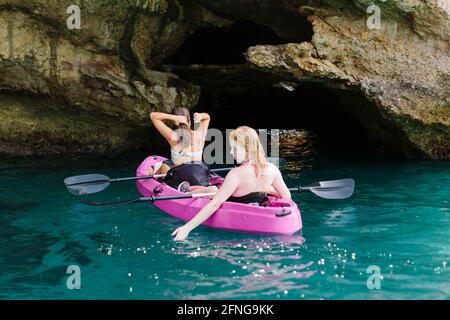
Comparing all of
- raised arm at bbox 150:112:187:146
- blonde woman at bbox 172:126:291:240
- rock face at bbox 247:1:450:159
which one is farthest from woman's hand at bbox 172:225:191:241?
rock face at bbox 247:1:450:159

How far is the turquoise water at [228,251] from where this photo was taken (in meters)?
4.95

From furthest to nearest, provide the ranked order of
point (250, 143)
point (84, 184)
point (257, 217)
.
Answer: point (84, 184) < point (257, 217) < point (250, 143)

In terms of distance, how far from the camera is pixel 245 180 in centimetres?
653

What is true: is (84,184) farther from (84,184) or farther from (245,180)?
(245,180)

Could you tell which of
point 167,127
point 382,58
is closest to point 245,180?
point 167,127

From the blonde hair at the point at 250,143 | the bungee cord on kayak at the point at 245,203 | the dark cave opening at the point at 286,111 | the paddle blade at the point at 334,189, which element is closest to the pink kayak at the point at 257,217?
the bungee cord on kayak at the point at 245,203

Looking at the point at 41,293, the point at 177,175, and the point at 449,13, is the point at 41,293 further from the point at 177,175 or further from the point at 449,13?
the point at 449,13

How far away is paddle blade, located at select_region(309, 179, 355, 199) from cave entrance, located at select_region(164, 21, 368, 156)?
188 inches

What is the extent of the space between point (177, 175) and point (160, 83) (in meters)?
Result: 3.99

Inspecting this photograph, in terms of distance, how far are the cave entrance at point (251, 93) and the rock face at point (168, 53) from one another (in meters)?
1.09

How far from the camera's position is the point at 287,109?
20.0m

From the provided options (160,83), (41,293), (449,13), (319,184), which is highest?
(449,13)

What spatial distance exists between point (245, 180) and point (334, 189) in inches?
66.1

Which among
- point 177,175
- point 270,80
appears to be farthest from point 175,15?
point 177,175
